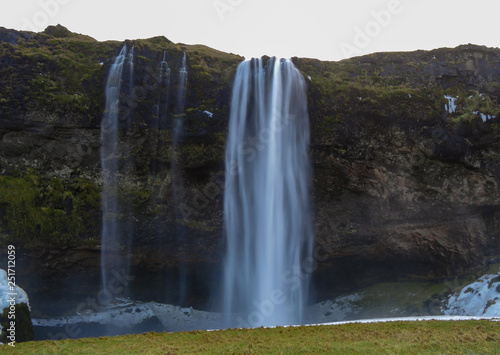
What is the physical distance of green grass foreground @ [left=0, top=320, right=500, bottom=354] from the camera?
11.2 metres

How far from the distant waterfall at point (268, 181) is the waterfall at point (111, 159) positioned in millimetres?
6928

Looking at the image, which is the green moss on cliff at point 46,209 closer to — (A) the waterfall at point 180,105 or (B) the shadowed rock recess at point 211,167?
(B) the shadowed rock recess at point 211,167

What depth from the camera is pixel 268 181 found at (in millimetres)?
24797

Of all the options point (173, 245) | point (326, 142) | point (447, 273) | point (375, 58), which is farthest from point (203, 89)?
point (447, 273)

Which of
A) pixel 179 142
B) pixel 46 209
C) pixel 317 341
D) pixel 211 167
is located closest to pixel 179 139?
pixel 179 142

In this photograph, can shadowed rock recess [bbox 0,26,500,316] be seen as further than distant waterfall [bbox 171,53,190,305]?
No

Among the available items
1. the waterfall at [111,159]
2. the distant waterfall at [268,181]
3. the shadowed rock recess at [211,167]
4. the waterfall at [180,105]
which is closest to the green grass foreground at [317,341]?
the distant waterfall at [268,181]

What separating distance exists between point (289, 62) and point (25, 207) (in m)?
18.3

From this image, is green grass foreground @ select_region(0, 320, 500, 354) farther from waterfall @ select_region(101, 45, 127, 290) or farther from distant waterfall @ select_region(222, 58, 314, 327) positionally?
waterfall @ select_region(101, 45, 127, 290)

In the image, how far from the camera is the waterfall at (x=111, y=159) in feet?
80.0

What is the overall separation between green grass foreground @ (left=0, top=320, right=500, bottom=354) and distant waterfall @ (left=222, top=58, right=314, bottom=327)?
900 centimetres

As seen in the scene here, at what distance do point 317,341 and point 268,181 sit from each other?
43.0ft

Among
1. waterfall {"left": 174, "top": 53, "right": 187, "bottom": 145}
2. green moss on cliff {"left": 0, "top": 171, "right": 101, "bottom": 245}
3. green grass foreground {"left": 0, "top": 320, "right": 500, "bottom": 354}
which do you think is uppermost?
waterfall {"left": 174, "top": 53, "right": 187, "bottom": 145}

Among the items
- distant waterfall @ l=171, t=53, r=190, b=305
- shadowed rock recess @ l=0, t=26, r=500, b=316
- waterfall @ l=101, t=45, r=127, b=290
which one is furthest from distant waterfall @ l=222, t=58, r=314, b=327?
waterfall @ l=101, t=45, r=127, b=290
